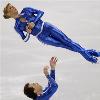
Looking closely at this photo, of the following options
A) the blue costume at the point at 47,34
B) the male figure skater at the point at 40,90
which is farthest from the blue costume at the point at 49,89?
the blue costume at the point at 47,34

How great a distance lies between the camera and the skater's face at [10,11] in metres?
3.98

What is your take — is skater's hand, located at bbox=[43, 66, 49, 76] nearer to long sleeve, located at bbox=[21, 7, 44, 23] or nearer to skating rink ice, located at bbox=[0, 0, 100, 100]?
skating rink ice, located at bbox=[0, 0, 100, 100]

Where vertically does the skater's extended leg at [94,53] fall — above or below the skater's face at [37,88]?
above

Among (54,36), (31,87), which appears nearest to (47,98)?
(31,87)

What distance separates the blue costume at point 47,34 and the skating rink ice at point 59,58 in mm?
31

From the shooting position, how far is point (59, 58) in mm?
4020

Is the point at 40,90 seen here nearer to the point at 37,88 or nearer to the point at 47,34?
the point at 37,88

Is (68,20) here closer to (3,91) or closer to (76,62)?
(76,62)

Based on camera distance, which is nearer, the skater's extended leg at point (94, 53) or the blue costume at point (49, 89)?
the blue costume at point (49, 89)

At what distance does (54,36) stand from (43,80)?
0.27m

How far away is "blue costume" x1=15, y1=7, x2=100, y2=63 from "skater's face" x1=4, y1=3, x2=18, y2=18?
4 centimetres

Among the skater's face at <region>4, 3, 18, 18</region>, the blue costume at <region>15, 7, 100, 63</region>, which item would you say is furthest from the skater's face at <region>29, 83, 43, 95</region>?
the skater's face at <region>4, 3, 18, 18</region>

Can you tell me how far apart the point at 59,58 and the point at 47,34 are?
17 centimetres

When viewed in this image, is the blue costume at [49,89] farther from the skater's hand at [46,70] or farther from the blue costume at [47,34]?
the blue costume at [47,34]
